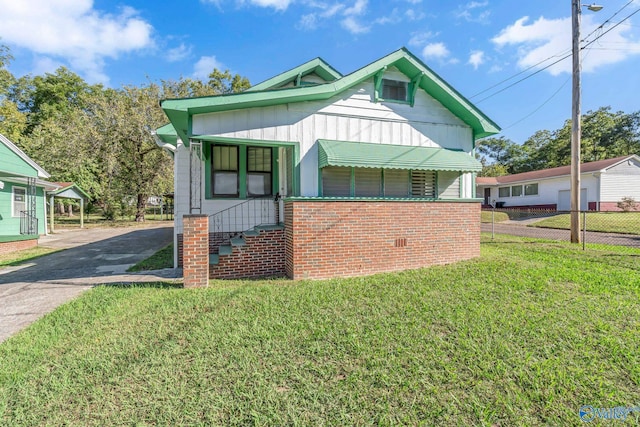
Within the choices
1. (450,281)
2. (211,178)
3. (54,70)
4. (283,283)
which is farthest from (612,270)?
(54,70)

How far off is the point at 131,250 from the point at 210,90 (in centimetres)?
2248

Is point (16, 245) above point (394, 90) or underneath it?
underneath

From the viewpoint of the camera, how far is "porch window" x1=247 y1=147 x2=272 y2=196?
24.9 ft

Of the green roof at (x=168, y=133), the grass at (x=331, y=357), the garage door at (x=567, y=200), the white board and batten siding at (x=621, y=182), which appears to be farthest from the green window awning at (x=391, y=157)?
the garage door at (x=567, y=200)

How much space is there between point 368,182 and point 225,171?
389cm

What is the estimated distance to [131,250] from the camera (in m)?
10.4

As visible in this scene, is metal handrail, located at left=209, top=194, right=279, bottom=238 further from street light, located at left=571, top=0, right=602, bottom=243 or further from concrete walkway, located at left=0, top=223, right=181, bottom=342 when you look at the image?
street light, located at left=571, top=0, right=602, bottom=243

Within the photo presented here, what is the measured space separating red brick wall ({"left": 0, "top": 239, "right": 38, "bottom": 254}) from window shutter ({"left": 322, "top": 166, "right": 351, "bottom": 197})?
1281cm

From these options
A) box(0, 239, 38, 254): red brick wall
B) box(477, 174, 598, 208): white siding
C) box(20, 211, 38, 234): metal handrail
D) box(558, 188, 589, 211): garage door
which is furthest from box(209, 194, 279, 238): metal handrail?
box(558, 188, 589, 211): garage door

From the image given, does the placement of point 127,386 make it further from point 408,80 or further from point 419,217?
point 408,80

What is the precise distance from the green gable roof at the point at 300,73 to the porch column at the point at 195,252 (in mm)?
5403

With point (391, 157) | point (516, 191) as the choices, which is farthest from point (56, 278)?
point (516, 191)

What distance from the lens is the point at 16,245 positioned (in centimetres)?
1112

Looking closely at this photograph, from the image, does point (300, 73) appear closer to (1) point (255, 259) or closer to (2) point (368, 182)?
(2) point (368, 182)
